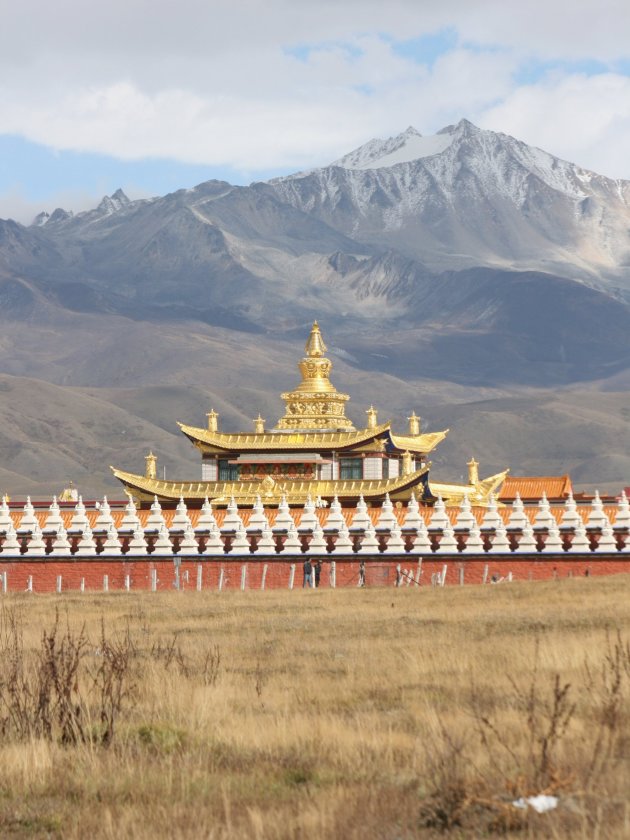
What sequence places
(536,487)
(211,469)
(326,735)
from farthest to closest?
(536,487), (211,469), (326,735)

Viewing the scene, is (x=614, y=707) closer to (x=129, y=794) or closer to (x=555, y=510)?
(x=129, y=794)

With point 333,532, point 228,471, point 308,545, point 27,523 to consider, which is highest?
point 228,471

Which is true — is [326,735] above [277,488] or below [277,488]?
below

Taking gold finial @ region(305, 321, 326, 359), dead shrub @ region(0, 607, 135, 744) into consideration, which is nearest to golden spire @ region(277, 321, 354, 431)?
gold finial @ region(305, 321, 326, 359)

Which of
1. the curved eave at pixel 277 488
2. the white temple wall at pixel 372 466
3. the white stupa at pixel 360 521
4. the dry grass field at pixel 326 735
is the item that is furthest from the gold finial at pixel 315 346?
the dry grass field at pixel 326 735

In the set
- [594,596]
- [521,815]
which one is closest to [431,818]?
[521,815]

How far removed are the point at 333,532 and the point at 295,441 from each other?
12066mm

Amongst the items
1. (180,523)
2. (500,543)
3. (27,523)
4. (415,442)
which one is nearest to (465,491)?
(415,442)

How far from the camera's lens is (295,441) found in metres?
59.8

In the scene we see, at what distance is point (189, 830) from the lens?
14.6 meters

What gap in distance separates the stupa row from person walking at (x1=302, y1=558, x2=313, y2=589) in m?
0.37

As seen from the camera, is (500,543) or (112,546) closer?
(500,543)

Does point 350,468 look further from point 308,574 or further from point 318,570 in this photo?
point 308,574

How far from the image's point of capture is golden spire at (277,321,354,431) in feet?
202
